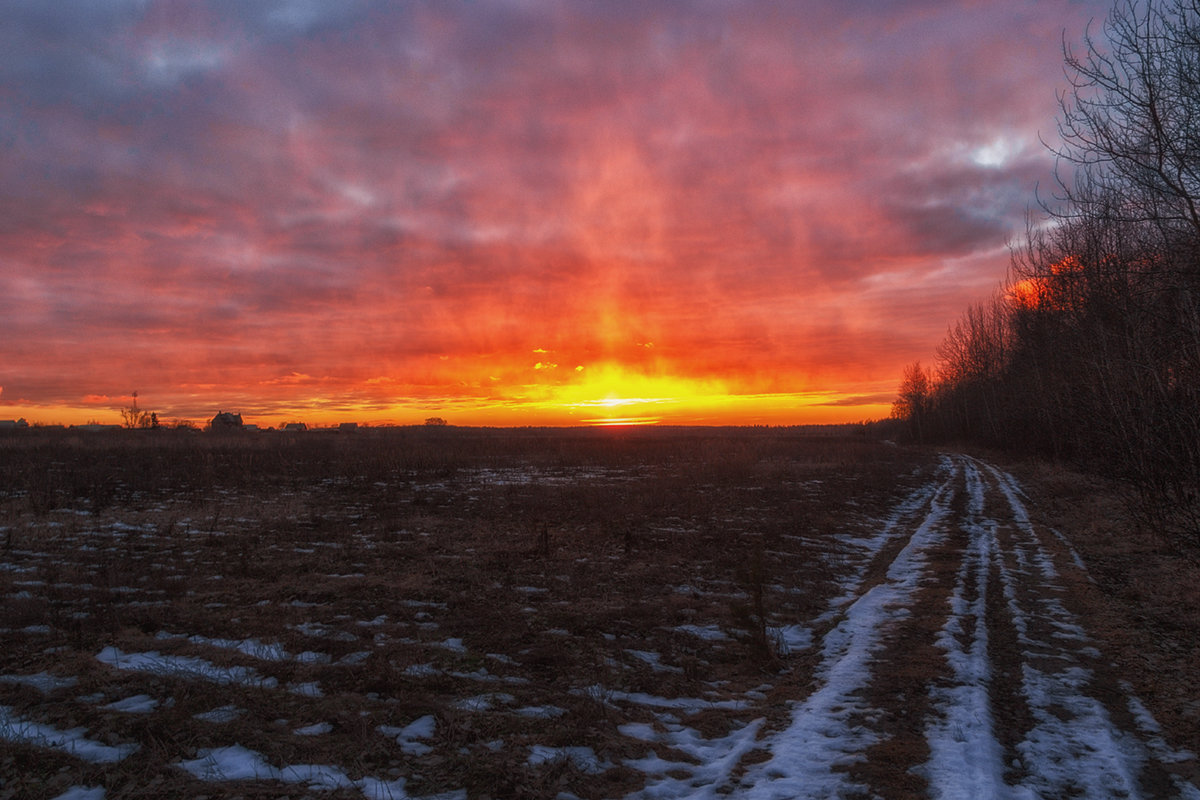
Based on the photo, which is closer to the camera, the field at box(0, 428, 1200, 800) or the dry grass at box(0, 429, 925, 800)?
the field at box(0, 428, 1200, 800)

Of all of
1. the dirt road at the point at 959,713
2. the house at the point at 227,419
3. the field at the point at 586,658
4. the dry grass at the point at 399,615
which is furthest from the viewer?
the house at the point at 227,419

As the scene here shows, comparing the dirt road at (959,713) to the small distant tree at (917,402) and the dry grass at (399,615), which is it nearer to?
the dry grass at (399,615)

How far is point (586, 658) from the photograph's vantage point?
6457 mm

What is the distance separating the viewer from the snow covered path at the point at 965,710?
3896mm

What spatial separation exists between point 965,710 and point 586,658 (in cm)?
352

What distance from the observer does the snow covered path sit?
3.90 meters

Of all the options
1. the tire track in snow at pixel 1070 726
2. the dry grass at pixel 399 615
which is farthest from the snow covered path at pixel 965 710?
the dry grass at pixel 399 615

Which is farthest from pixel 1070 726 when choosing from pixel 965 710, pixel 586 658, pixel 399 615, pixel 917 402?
pixel 917 402

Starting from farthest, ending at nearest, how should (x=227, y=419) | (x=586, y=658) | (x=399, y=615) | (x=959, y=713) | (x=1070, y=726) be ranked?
(x=227, y=419) < (x=399, y=615) < (x=586, y=658) < (x=959, y=713) < (x=1070, y=726)

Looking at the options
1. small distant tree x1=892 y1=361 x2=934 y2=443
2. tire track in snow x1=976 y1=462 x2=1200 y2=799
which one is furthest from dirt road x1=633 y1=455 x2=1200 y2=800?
small distant tree x1=892 y1=361 x2=934 y2=443

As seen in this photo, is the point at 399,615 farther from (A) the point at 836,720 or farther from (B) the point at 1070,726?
(B) the point at 1070,726

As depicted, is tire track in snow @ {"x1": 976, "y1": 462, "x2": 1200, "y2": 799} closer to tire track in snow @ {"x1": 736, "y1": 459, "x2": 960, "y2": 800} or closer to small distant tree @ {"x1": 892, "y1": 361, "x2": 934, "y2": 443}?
tire track in snow @ {"x1": 736, "y1": 459, "x2": 960, "y2": 800}

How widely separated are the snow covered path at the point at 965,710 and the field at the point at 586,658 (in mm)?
29

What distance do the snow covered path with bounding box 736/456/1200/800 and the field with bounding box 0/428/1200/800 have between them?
0.03 metres
